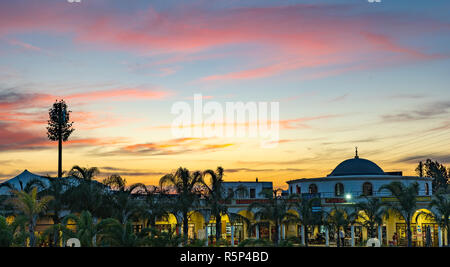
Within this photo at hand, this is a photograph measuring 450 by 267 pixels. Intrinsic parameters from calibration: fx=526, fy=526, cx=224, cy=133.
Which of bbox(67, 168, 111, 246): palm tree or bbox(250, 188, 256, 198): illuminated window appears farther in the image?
Answer: bbox(250, 188, 256, 198): illuminated window

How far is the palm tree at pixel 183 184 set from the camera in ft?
140

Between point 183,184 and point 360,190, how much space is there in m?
27.5

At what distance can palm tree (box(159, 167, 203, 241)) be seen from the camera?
42688mm

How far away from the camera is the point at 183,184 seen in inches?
1703

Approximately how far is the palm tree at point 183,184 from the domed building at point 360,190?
11.3 meters

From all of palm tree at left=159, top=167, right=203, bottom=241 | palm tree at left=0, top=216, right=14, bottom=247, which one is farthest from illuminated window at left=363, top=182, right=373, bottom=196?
palm tree at left=0, top=216, right=14, bottom=247

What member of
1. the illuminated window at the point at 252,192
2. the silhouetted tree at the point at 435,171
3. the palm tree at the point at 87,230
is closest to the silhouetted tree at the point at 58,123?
the illuminated window at the point at 252,192

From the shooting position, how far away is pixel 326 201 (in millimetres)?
56156

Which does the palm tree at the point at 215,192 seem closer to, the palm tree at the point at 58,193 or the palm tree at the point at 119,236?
the palm tree at the point at 58,193

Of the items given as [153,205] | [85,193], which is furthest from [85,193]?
[153,205]

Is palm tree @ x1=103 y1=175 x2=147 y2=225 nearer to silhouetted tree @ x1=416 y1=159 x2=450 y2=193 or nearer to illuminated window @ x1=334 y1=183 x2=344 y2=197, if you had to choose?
illuminated window @ x1=334 y1=183 x2=344 y2=197

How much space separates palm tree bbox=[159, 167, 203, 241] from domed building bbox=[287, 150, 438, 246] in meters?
11.3
